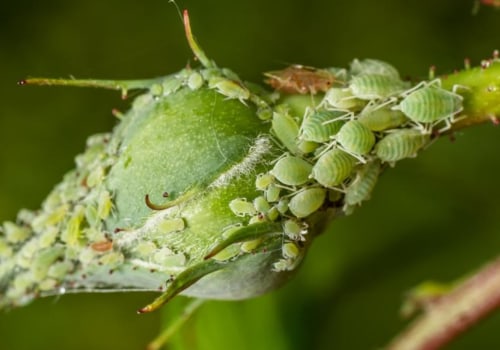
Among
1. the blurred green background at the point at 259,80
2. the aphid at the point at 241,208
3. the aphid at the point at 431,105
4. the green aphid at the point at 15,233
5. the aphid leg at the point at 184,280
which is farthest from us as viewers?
the blurred green background at the point at 259,80

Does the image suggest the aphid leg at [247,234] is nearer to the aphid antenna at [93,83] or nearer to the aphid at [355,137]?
the aphid at [355,137]

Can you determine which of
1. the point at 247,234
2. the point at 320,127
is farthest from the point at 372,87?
the point at 247,234

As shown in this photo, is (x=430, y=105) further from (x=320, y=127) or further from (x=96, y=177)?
(x=96, y=177)

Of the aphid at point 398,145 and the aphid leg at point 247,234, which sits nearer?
the aphid leg at point 247,234

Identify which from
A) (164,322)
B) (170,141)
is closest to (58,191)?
(170,141)

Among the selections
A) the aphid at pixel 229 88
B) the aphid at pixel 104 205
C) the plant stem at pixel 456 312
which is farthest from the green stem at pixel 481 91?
the plant stem at pixel 456 312

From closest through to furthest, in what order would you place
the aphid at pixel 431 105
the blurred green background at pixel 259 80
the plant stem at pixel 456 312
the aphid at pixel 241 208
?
1. the aphid at pixel 241 208
2. the aphid at pixel 431 105
3. the plant stem at pixel 456 312
4. the blurred green background at pixel 259 80

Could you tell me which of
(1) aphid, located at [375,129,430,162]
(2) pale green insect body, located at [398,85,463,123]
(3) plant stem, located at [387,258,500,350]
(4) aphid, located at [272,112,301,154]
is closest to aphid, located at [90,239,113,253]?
(4) aphid, located at [272,112,301,154]
